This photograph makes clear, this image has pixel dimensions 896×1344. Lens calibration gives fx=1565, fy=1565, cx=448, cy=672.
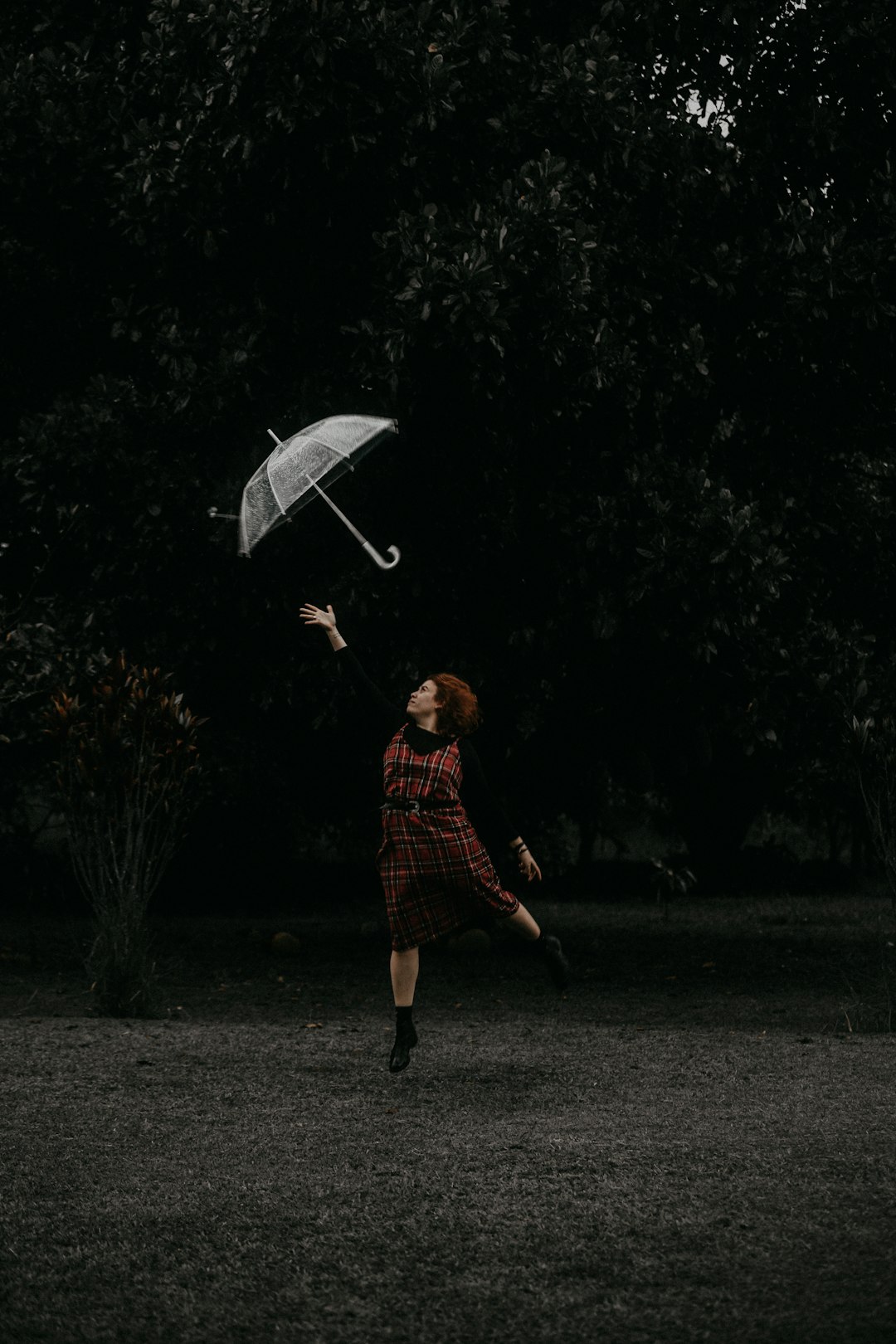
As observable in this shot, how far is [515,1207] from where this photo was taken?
454cm

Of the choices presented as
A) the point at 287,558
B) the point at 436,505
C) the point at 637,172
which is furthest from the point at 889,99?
the point at 287,558

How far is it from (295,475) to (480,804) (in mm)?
1874

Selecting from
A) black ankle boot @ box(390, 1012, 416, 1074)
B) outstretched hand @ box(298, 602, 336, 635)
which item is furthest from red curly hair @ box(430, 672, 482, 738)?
black ankle boot @ box(390, 1012, 416, 1074)

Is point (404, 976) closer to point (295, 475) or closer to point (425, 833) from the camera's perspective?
point (425, 833)

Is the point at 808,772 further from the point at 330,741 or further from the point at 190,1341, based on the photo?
the point at 190,1341

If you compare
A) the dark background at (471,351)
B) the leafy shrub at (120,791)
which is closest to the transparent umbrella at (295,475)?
the dark background at (471,351)

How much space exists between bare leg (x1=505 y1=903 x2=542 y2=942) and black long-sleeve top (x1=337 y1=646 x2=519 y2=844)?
35 centimetres

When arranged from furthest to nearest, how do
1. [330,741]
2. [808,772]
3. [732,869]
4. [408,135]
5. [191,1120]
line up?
[732,869], [808,772], [330,741], [408,135], [191,1120]

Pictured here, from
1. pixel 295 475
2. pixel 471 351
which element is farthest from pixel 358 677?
pixel 471 351

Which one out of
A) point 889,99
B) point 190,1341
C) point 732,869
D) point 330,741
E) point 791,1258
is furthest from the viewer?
point 732,869

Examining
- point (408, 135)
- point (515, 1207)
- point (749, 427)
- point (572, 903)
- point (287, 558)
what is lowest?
point (572, 903)

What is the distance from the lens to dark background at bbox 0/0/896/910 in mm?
9125

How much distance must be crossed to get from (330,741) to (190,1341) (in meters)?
8.88

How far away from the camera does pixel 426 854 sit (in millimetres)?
7059
